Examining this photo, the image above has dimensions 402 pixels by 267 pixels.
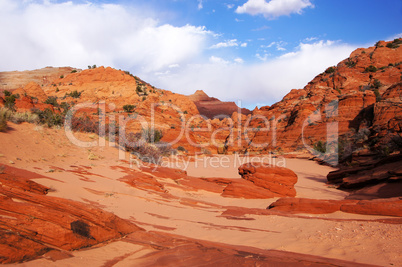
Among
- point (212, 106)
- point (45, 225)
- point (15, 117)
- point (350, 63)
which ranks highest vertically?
point (350, 63)

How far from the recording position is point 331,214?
5918 mm

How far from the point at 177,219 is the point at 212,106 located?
9393cm

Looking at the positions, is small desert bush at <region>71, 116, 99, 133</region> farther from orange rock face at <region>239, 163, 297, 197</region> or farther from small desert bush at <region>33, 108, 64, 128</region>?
orange rock face at <region>239, 163, 297, 197</region>

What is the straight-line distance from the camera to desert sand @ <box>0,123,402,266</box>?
3049mm

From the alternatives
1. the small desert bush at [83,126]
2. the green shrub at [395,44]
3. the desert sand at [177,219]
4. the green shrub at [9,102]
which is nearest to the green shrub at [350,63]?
the green shrub at [395,44]

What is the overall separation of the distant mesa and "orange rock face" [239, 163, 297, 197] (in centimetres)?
7620

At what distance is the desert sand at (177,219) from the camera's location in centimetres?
305

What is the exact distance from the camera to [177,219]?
5305mm

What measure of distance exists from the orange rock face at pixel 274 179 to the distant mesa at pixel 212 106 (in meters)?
76.2

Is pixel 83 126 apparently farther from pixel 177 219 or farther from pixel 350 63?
pixel 350 63

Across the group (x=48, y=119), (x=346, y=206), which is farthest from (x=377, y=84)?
(x=48, y=119)

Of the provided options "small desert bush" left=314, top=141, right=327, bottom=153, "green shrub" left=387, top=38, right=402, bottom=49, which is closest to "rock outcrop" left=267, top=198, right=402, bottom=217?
"small desert bush" left=314, top=141, right=327, bottom=153

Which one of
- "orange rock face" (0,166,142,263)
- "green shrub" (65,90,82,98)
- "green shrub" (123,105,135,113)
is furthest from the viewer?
"green shrub" (65,90,82,98)

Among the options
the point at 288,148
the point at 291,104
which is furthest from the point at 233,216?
the point at 291,104
